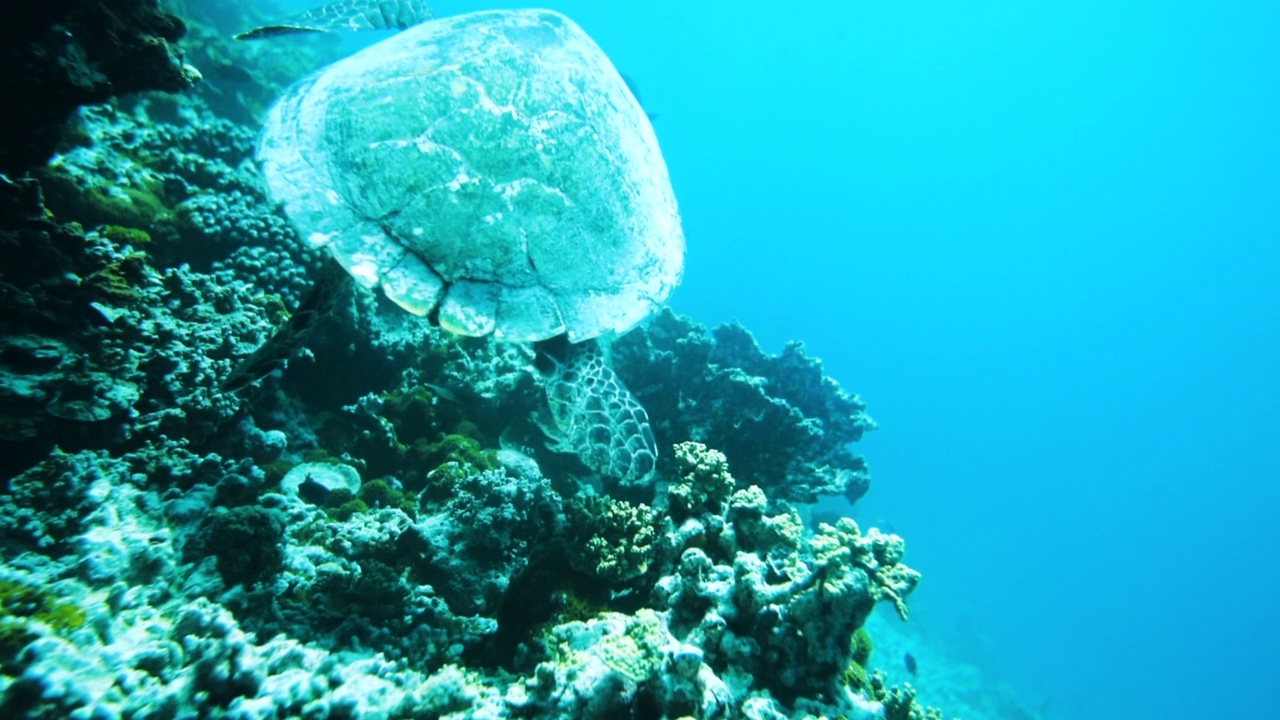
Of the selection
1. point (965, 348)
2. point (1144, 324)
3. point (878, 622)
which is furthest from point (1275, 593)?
point (878, 622)

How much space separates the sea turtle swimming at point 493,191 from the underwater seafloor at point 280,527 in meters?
0.73

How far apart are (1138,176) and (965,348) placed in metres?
64.5

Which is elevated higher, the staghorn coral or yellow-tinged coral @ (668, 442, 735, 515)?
yellow-tinged coral @ (668, 442, 735, 515)

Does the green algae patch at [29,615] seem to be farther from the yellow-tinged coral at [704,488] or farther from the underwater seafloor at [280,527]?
the yellow-tinged coral at [704,488]

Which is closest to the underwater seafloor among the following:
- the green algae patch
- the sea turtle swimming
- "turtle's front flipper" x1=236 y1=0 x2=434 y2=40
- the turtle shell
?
the green algae patch

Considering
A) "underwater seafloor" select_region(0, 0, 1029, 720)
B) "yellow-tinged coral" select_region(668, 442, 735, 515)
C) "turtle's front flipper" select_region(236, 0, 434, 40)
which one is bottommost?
"underwater seafloor" select_region(0, 0, 1029, 720)

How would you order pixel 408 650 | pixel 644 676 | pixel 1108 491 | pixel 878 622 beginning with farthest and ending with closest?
1. pixel 1108 491
2. pixel 878 622
3. pixel 408 650
4. pixel 644 676

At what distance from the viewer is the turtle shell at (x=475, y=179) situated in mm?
3275

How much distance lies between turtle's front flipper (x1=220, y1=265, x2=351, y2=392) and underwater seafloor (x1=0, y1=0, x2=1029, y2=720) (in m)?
0.50

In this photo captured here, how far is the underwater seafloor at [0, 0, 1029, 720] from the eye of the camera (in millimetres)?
2074

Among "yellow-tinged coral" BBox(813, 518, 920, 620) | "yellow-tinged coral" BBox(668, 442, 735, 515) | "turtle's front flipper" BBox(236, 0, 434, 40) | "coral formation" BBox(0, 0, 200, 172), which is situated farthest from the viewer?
"turtle's front flipper" BBox(236, 0, 434, 40)

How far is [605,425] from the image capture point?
4.04 meters

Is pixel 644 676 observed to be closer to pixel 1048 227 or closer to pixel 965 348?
pixel 965 348

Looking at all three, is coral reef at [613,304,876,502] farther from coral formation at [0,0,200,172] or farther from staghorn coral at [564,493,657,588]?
coral formation at [0,0,200,172]
